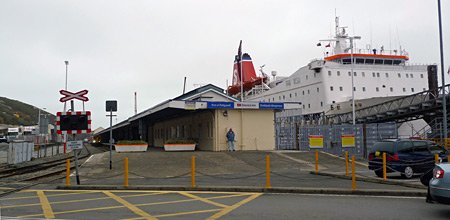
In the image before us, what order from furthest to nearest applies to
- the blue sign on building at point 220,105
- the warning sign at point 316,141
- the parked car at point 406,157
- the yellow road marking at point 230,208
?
the warning sign at point 316,141
the blue sign on building at point 220,105
the parked car at point 406,157
the yellow road marking at point 230,208

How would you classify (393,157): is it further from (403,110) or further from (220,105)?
(403,110)

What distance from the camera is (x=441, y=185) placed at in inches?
294

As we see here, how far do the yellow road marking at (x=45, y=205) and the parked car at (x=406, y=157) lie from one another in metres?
11.4

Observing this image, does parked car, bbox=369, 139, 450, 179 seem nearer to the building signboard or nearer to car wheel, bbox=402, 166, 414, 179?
car wheel, bbox=402, 166, 414, 179

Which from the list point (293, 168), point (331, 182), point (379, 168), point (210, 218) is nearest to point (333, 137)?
point (293, 168)

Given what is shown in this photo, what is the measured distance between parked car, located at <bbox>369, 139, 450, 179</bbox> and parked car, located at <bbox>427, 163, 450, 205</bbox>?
8.07 meters

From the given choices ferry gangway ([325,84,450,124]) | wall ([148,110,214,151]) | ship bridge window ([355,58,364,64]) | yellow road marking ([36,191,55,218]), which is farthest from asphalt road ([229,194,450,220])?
ship bridge window ([355,58,364,64])

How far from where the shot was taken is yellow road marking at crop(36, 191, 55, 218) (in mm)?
8463

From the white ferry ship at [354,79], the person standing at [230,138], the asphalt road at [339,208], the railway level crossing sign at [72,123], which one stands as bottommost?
the asphalt road at [339,208]

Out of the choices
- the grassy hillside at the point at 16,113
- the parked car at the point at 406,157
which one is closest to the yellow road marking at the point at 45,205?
the parked car at the point at 406,157

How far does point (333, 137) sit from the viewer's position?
91.7ft

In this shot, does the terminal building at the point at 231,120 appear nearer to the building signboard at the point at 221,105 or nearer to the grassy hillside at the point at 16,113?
the building signboard at the point at 221,105

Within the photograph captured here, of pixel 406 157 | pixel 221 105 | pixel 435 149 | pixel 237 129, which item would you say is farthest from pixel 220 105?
pixel 435 149

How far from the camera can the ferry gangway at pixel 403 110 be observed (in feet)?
112
